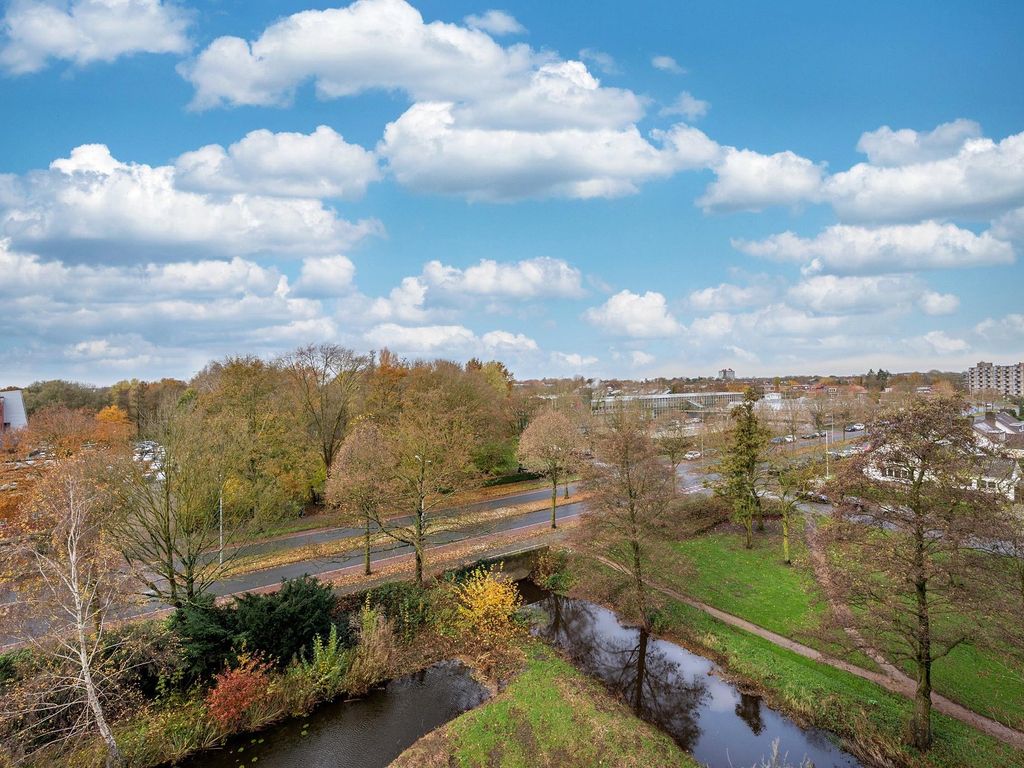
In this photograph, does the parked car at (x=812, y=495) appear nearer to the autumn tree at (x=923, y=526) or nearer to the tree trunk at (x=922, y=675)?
the autumn tree at (x=923, y=526)

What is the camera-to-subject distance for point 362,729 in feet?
44.7

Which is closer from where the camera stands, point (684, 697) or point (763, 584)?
point (684, 697)

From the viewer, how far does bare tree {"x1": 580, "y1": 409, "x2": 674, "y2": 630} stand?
60.3ft

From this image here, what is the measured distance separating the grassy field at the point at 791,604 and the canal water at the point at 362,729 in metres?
9.78

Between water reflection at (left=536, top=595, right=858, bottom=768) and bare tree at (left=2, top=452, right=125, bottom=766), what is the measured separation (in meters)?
12.5

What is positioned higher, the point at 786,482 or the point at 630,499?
the point at 630,499

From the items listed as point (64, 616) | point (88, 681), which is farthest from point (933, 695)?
point (64, 616)

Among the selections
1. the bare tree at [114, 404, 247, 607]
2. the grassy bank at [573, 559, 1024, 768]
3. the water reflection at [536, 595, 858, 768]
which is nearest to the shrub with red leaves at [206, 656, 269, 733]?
the bare tree at [114, 404, 247, 607]

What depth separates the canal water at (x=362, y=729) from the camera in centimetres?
1250

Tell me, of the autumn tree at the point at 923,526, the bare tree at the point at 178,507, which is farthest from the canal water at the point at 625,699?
the bare tree at the point at 178,507

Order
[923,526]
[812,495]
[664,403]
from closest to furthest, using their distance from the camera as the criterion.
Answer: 1. [923,526]
2. [812,495]
3. [664,403]

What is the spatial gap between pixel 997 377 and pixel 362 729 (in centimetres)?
19845

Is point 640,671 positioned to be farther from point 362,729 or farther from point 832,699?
point 362,729

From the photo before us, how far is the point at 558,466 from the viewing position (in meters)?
30.5
